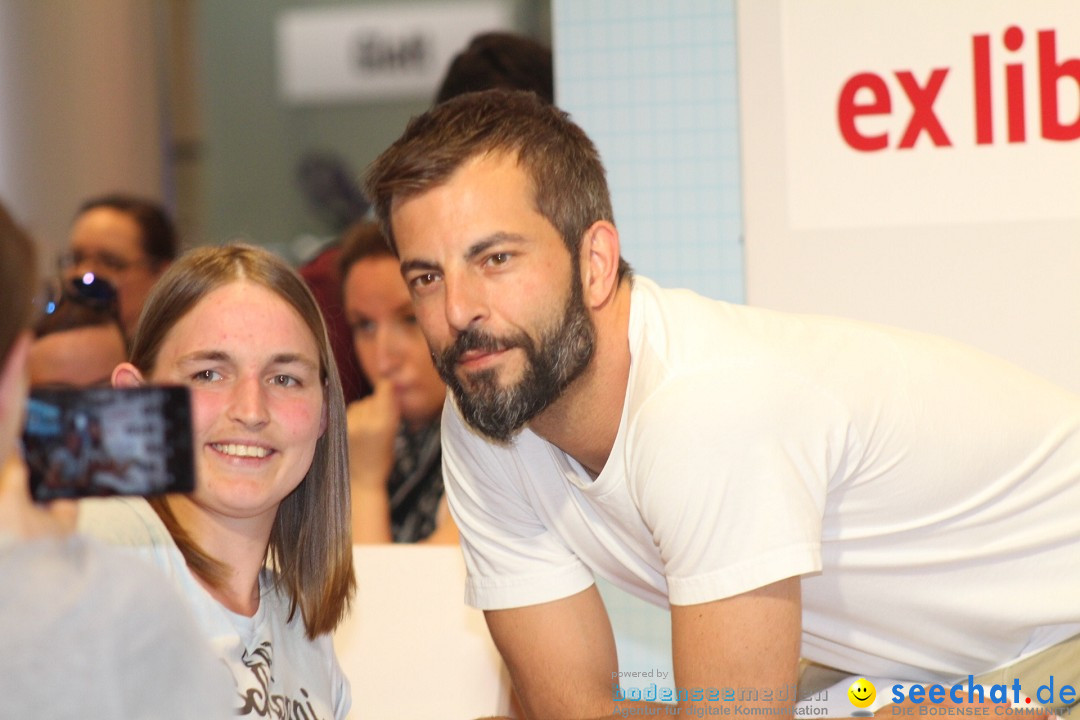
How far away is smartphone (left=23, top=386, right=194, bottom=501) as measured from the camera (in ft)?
3.54

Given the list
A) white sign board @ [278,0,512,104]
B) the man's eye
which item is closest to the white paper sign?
the man's eye

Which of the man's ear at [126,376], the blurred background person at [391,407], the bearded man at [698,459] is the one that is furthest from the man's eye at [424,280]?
the blurred background person at [391,407]

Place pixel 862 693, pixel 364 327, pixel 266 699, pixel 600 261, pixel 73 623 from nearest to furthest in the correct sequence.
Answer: pixel 73 623 → pixel 266 699 → pixel 600 261 → pixel 862 693 → pixel 364 327

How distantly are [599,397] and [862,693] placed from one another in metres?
0.65

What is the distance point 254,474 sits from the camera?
179cm

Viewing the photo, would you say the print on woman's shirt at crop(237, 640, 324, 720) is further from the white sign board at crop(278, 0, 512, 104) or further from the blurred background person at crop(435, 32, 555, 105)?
the white sign board at crop(278, 0, 512, 104)

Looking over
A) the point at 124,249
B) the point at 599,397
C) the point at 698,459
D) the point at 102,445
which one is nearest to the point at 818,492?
the point at 698,459

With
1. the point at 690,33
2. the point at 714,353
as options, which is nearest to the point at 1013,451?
the point at 714,353

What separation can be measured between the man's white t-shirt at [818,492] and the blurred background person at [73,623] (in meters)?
0.72

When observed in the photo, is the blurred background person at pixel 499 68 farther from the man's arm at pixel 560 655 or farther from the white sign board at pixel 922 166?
the man's arm at pixel 560 655

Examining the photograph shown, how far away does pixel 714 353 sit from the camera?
1662 millimetres

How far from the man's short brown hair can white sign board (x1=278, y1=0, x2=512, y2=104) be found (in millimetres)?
5294

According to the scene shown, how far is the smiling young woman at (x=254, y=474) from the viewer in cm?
174

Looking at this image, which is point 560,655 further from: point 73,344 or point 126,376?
point 73,344
